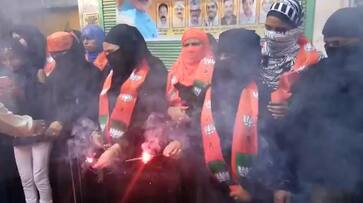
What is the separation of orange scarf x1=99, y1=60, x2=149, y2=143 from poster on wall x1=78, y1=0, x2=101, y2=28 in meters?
0.26

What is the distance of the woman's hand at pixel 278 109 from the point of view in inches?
52.5

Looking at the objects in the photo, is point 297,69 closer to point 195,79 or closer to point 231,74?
point 231,74

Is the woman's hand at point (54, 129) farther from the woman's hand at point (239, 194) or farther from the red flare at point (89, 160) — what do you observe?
the woman's hand at point (239, 194)

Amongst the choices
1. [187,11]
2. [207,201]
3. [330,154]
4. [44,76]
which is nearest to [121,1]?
[187,11]

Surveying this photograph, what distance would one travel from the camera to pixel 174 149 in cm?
164

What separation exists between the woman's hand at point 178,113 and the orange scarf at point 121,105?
17 cm

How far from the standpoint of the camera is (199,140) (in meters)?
1.55

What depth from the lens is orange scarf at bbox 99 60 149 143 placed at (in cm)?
167

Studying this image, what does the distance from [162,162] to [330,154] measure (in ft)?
2.42

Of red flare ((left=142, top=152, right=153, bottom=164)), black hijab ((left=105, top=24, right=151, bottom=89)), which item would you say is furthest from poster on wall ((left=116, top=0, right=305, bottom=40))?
red flare ((left=142, top=152, right=153, bottom=164))

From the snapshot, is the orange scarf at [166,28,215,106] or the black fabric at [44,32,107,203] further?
the black fabric at [44,32,107,203]

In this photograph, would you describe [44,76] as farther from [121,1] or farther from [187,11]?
[187,11]

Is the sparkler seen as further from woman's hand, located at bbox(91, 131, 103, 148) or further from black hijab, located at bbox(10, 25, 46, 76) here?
black hijab, located at bbox(10, 25, 46, 76)

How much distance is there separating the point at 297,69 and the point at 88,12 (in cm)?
97
